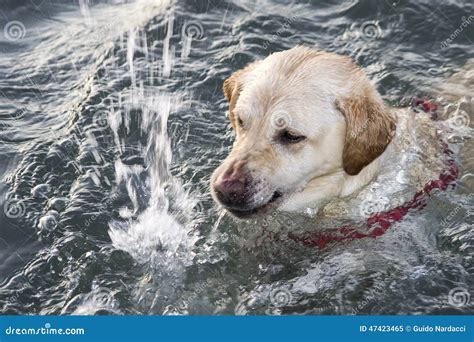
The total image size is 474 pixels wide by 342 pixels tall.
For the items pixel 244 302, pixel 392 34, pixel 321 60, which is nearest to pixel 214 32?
pixel 392 34

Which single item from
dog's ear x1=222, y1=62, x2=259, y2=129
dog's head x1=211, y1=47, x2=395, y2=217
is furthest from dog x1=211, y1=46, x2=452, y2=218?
dog's ear x1=222, y1=62, x2=259, y2=129

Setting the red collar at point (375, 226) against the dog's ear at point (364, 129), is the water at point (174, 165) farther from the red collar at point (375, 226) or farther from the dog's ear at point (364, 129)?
the dog's ear at point (364, 129)

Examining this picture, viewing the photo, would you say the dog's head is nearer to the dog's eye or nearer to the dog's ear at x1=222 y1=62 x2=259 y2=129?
the dog's eye

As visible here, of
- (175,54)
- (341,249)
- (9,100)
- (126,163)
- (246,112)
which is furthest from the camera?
(175,54)

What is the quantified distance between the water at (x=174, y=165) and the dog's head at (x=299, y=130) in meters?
0.73

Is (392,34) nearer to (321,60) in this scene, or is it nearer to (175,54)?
(175,54)

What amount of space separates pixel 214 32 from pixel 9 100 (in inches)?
101

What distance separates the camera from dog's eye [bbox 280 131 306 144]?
18.0 feet

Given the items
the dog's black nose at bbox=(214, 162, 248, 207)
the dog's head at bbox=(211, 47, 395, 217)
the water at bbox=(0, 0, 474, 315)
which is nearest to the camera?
the dog's black nose at bbox=(214, 162, 248, 207)

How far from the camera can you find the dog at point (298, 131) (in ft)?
17.9

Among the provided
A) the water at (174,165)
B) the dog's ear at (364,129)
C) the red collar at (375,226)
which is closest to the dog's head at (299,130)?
the dog's ear at (364,129)

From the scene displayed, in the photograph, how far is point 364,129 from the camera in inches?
218

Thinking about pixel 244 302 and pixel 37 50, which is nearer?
pixel 244 302

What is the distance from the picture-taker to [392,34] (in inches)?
346
